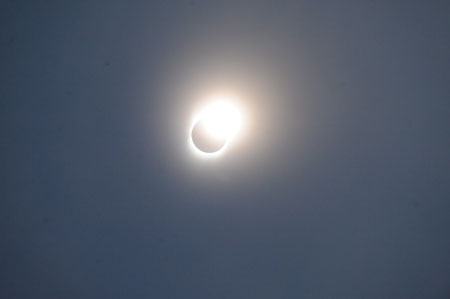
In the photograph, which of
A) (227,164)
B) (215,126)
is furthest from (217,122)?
(227,164)

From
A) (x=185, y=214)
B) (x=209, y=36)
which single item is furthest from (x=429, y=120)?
(x=185, y=214)

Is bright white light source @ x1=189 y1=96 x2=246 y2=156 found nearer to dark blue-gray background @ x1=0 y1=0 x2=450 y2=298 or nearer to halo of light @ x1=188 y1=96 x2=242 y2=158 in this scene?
halo of light @ x1=188 y1=96 x2=242 y2=158

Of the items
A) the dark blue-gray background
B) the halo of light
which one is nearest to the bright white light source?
the halo of light

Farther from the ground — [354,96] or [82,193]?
[354,96]

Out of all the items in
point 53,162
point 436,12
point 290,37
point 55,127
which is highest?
point 436,12

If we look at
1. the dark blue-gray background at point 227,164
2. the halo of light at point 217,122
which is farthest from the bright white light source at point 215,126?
the dark blue-gray background at point 227,164

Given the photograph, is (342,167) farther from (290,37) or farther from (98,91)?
(98,91)

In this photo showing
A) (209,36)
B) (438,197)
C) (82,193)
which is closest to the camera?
(209,36)
